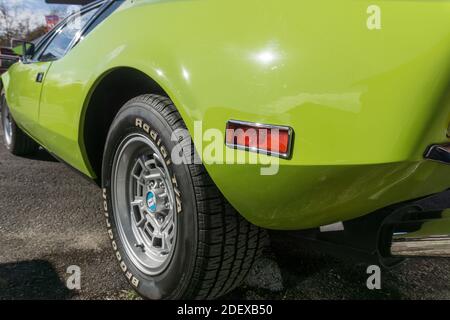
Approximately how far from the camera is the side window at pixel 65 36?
Result: 2.78 metres

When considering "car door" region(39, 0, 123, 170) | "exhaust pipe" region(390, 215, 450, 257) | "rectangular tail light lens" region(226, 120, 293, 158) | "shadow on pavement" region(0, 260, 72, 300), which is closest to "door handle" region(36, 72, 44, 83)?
"car door" region(39, 0, 123, 170)

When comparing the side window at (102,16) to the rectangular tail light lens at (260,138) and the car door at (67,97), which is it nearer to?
the car door at (67,97)

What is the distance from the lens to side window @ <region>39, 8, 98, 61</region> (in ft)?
9.12

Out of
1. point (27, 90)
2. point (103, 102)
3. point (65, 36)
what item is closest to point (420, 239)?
point (103, 102)

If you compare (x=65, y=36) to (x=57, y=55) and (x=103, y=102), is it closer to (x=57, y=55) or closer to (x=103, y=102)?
(x=57, y=55)

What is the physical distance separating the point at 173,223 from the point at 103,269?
0.61m

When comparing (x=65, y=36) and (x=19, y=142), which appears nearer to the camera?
(x=65, y=36)

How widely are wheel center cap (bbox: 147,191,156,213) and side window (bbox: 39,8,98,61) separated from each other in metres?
1.38

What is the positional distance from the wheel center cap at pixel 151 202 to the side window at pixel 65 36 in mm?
1377

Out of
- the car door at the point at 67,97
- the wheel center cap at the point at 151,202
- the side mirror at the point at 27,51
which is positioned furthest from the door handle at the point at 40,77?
the wheel center cap at the point at 151,202

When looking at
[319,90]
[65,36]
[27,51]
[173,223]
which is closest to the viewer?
[319,90]

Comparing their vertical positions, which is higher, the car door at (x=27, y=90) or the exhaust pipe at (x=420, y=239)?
the car door at (x=27, y=90)

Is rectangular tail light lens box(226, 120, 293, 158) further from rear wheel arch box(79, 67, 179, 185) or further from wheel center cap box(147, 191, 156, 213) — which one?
wheel center cap box(147, 191, 156, 213)

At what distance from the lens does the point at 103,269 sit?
2045 millimetres
